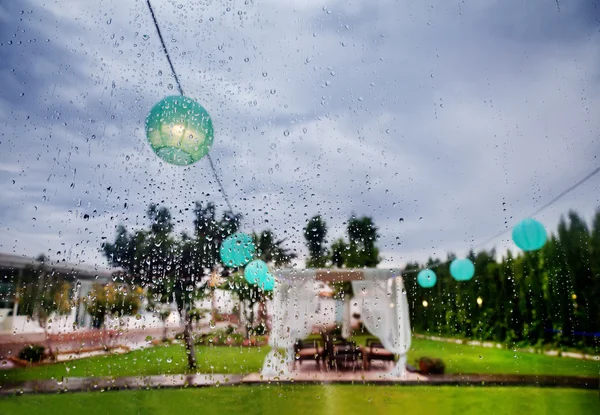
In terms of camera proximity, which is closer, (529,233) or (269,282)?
(529,233)

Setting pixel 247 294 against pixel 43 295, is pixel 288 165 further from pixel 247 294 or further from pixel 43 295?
pixel 43 295

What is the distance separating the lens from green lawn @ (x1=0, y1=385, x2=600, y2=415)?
416cm

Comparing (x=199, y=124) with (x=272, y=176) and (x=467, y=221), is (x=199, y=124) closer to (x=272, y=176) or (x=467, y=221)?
(x=272, y=176)

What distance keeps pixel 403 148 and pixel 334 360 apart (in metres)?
3.77

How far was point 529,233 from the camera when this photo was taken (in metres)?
4.55

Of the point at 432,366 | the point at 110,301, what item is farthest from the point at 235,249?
the point at 110,301

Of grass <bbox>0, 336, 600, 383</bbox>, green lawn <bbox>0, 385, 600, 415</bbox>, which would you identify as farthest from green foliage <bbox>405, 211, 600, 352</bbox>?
green lawn <bbox>0, 385, 600, 415</bbox>

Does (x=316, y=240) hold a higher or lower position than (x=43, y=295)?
higher

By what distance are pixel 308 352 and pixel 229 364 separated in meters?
1.94

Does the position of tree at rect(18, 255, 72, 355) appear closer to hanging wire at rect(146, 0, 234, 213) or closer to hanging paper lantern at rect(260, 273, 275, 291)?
hanging wire at rect(146, 0, 234, 213)

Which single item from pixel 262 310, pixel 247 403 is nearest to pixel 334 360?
pixel 262 310

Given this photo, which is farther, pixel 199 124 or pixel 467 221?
pixel 467 221

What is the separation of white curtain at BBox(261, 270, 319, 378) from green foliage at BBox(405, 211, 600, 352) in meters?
3.02

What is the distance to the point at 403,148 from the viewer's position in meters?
5.25
